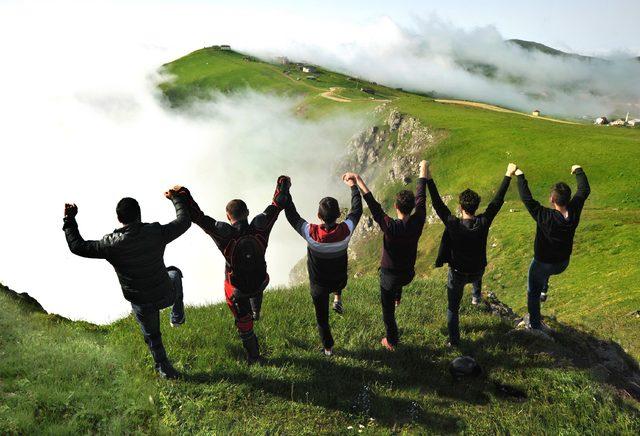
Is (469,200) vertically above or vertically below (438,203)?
above

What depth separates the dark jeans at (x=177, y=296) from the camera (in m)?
7.18

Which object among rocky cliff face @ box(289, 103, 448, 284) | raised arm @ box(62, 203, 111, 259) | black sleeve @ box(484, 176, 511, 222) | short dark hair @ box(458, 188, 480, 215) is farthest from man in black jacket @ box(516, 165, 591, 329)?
rocky cliff face @ box(289, 103, 448, 284)

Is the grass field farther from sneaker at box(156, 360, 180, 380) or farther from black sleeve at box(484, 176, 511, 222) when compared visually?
black sleeve at box(484, 176, 511, 222)

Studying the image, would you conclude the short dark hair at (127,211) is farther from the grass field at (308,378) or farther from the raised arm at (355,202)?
the raised arm at (355,202)

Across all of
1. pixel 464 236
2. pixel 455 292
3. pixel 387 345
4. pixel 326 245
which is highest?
pixel 464 236

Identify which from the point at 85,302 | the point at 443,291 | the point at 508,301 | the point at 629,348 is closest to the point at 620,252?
the point at 508,301

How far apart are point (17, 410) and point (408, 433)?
5830 mm

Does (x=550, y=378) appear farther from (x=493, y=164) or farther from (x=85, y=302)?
(x=85, y=302)

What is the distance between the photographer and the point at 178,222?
6.37 m

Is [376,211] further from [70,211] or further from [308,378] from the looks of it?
[70,211]

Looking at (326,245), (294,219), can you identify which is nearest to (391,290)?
(326,245)

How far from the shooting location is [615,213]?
26125 millimetres

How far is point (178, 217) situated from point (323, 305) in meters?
3.15

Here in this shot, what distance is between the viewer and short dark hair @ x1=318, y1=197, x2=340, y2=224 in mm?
6535
